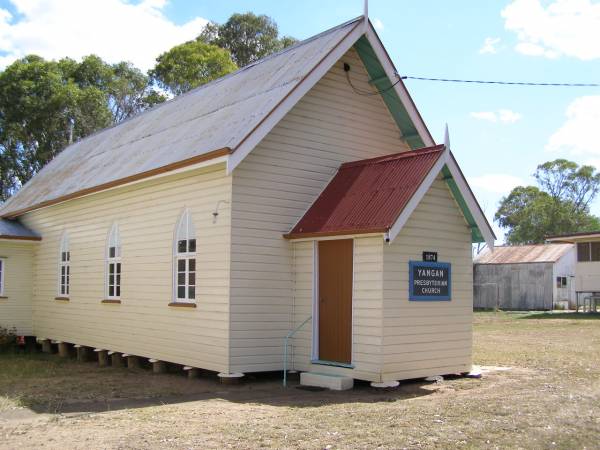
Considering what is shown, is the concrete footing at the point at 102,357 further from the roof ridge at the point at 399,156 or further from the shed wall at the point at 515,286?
the shed wall at the point at 515,286

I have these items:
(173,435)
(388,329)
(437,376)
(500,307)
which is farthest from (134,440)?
(500,307)

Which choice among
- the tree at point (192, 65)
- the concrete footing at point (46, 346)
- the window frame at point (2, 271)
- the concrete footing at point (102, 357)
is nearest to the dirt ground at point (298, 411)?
the concrete footing at point (102, 357)

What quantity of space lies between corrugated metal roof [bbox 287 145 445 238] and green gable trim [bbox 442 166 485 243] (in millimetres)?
536

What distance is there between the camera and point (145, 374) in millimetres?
15438

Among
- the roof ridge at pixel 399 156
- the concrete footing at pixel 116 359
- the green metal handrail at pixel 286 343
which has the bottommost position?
the concrete footing at pixel 116 359

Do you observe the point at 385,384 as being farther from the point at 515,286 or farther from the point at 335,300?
the point at 515,286

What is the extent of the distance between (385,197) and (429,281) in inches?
70.0

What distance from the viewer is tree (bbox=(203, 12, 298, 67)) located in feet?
167

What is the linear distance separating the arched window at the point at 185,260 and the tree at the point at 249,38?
123ft

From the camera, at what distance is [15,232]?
2203 centimetres

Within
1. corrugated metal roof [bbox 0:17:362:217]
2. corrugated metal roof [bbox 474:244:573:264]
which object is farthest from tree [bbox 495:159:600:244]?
corrugated metal roof [bbox 0:17:362:217]

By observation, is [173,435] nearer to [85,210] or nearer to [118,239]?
[118,239]

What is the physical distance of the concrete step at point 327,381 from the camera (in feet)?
41.3

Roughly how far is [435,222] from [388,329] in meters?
2.32
